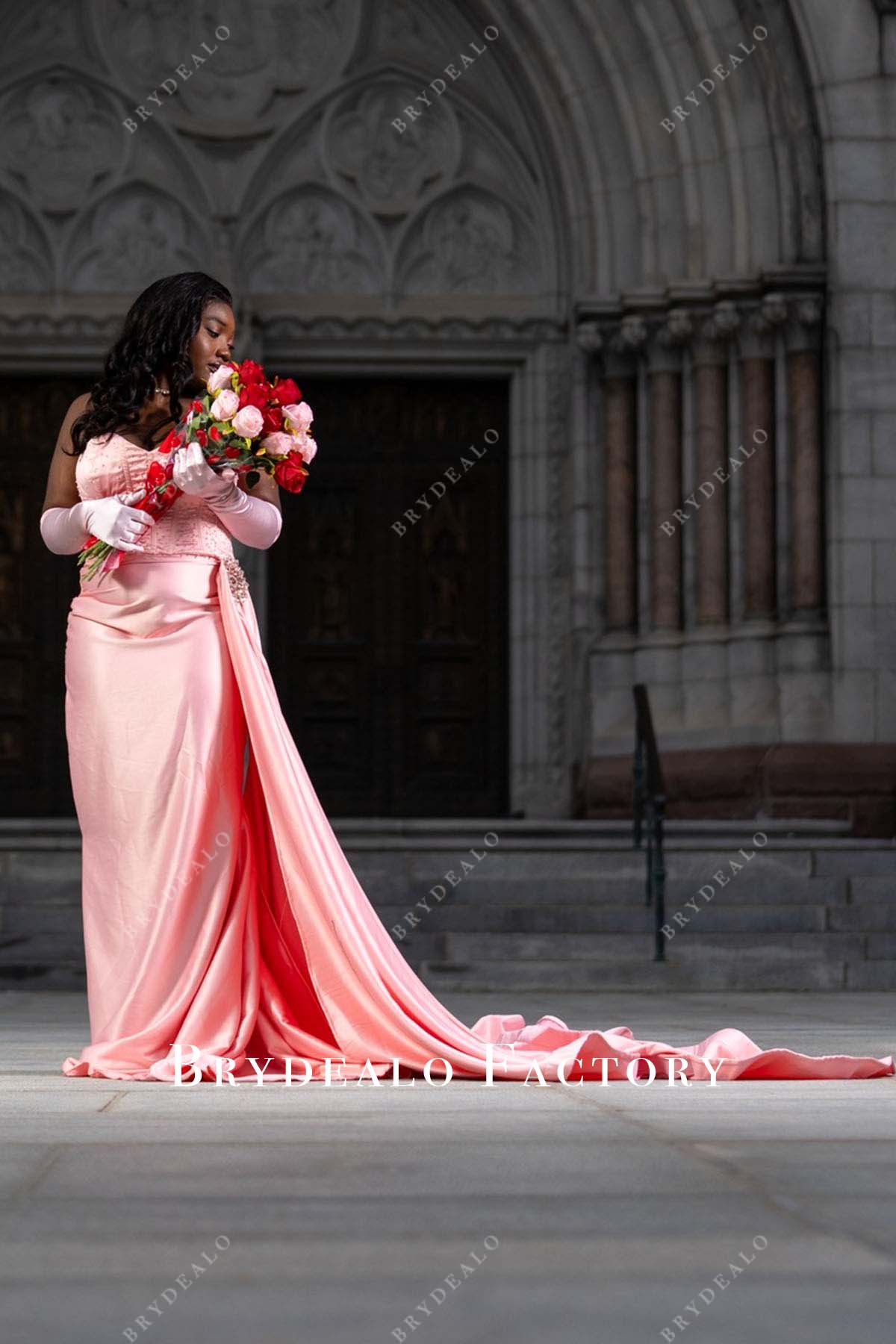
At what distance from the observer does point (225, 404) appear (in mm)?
5043

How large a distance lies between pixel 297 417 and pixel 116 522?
1.63 feet

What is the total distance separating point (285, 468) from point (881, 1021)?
10.1 feet

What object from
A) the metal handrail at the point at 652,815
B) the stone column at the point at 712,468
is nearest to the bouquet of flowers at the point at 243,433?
the metal handrail at the point at 652,815

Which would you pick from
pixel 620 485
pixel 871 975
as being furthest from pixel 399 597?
pixel 871 975

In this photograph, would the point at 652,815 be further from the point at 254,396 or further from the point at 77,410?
the point at 254,396

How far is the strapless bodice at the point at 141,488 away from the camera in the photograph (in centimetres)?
541

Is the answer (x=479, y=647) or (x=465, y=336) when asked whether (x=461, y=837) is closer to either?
(x=479, y=647)

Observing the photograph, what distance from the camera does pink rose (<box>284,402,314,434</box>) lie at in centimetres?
519

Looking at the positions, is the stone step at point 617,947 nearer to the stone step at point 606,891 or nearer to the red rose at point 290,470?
the stone step at point 606,891

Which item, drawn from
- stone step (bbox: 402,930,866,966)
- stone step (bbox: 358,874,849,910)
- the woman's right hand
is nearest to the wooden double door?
stone step (bbox: 358,874,849,910)

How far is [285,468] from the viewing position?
5258mm

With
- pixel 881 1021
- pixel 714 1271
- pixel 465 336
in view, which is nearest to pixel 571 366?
pixel 465 336

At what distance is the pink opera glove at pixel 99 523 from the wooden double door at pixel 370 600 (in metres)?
9.32

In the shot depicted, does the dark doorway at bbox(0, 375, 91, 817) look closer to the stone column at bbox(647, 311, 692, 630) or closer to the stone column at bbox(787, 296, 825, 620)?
the stone column at bbox(647, 311, 692, 630)
